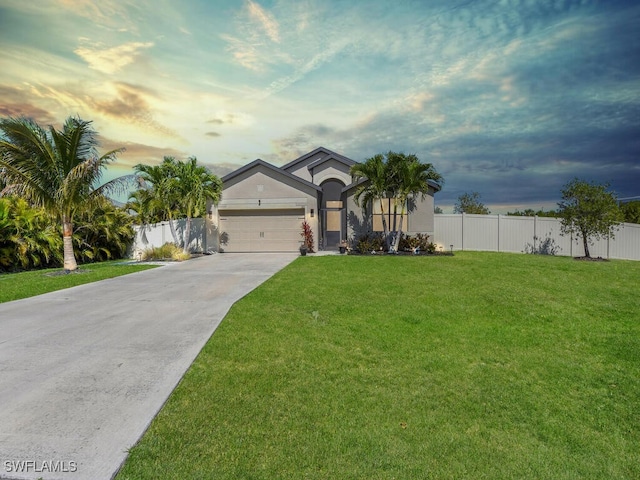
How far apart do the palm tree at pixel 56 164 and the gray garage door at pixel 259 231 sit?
7197 mm

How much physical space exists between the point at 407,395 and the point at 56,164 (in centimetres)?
1418

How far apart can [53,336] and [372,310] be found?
565 centimetres

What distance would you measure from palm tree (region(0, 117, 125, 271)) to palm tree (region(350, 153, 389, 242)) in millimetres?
10557

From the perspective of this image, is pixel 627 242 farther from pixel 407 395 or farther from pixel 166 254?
pixel 166 254

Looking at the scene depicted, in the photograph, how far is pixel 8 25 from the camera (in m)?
10.6

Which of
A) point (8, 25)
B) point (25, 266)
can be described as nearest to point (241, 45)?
point (8, 25)

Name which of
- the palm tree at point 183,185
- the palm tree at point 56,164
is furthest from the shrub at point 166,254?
the palm tree at point 56,164

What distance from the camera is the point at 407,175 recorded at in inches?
632

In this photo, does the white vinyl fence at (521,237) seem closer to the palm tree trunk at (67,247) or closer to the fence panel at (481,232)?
the fence panel at (481,232)

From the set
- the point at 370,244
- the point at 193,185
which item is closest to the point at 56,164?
the point at 193,185

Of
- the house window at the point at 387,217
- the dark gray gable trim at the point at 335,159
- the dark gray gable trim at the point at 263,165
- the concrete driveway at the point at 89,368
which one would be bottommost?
the concrete driveway at the point at 89,368

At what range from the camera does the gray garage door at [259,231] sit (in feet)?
62.2

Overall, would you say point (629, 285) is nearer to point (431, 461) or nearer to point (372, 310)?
point (372, 310)

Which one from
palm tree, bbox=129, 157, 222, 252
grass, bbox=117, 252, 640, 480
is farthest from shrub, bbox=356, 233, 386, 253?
grass, bbox=117, 252, 640, 480
